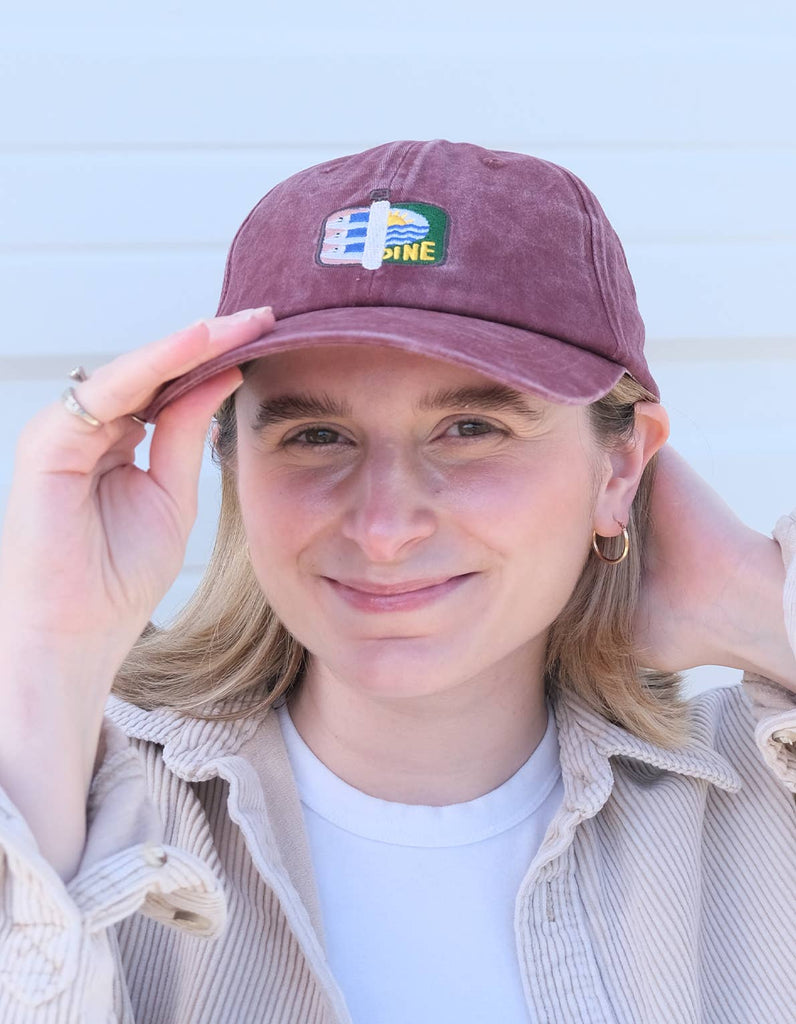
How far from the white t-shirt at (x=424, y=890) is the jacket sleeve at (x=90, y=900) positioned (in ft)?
1.04

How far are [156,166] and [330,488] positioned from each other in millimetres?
858

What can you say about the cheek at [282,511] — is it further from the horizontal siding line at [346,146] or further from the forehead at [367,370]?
the horizontal siding line at [346,146]

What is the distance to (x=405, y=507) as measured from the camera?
1.60 m

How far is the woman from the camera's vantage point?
1427 millimetres

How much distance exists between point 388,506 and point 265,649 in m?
0.48

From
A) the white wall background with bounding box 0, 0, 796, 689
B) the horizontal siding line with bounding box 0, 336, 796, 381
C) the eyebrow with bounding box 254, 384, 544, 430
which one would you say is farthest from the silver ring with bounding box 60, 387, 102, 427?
the horizontal siding line with bounding box 0, 336, 796, 381

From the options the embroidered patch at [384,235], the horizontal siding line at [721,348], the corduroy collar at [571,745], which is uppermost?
the embroidered patch at [384,235]

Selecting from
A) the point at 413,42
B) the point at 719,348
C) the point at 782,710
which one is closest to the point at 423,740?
the point at 782,710

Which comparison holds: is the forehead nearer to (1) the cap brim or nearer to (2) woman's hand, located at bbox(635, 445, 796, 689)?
(1) the cap brim

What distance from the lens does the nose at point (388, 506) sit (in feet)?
5.22

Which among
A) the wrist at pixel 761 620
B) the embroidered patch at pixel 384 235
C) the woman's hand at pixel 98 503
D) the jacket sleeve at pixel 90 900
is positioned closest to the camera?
the jacket sleeve at pixel 90 900

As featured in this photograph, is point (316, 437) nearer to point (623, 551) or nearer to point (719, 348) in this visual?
point (623, 551)

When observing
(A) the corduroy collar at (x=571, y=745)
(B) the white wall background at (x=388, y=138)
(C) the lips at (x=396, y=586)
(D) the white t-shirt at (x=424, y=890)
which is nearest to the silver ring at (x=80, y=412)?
(C) the lips at (x=396, y=586)

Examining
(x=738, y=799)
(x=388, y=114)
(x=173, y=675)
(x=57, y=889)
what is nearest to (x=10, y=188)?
(x=388, y=114)
